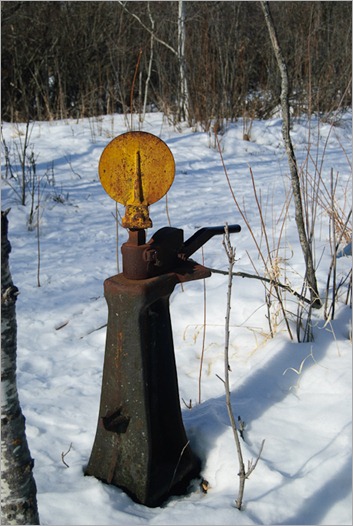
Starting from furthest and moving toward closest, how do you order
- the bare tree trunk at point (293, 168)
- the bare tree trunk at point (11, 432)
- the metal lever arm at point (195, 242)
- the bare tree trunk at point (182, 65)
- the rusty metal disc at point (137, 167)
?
the bare tree trunk at point (182, 65) < the bare tree trunk at point (293, 168) < the metal lever arm at point (195, 242) < the rusty metal disc at point (137, 167) < the bare tree trunk at point (11, 432)

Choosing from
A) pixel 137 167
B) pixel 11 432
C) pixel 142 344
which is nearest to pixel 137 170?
pixel 137 167

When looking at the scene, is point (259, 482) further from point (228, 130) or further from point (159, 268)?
point (228, 130)

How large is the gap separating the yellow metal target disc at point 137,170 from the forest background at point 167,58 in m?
5.52

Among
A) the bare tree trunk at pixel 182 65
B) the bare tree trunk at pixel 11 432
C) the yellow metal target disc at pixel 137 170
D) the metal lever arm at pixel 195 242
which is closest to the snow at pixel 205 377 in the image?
the bare tree trunk at pixel 11 432

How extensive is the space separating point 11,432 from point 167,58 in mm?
8559

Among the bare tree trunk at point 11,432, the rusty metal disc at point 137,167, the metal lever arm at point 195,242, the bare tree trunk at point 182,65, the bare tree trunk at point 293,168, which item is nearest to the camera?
the bare tree trunk at point 11,432

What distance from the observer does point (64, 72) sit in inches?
342

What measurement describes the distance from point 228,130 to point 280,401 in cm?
521

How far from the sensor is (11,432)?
1038mm

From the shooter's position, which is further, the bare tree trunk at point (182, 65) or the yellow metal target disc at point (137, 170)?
the bare tree trunk at point (182, 65)

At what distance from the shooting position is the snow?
1.41 metres

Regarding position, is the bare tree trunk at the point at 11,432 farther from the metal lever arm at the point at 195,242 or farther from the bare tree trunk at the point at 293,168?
the bare tree trunk at the point at 293,168

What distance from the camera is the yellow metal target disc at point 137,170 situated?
1340 mm

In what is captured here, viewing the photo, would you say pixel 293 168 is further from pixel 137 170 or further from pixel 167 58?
pixel 167 58
